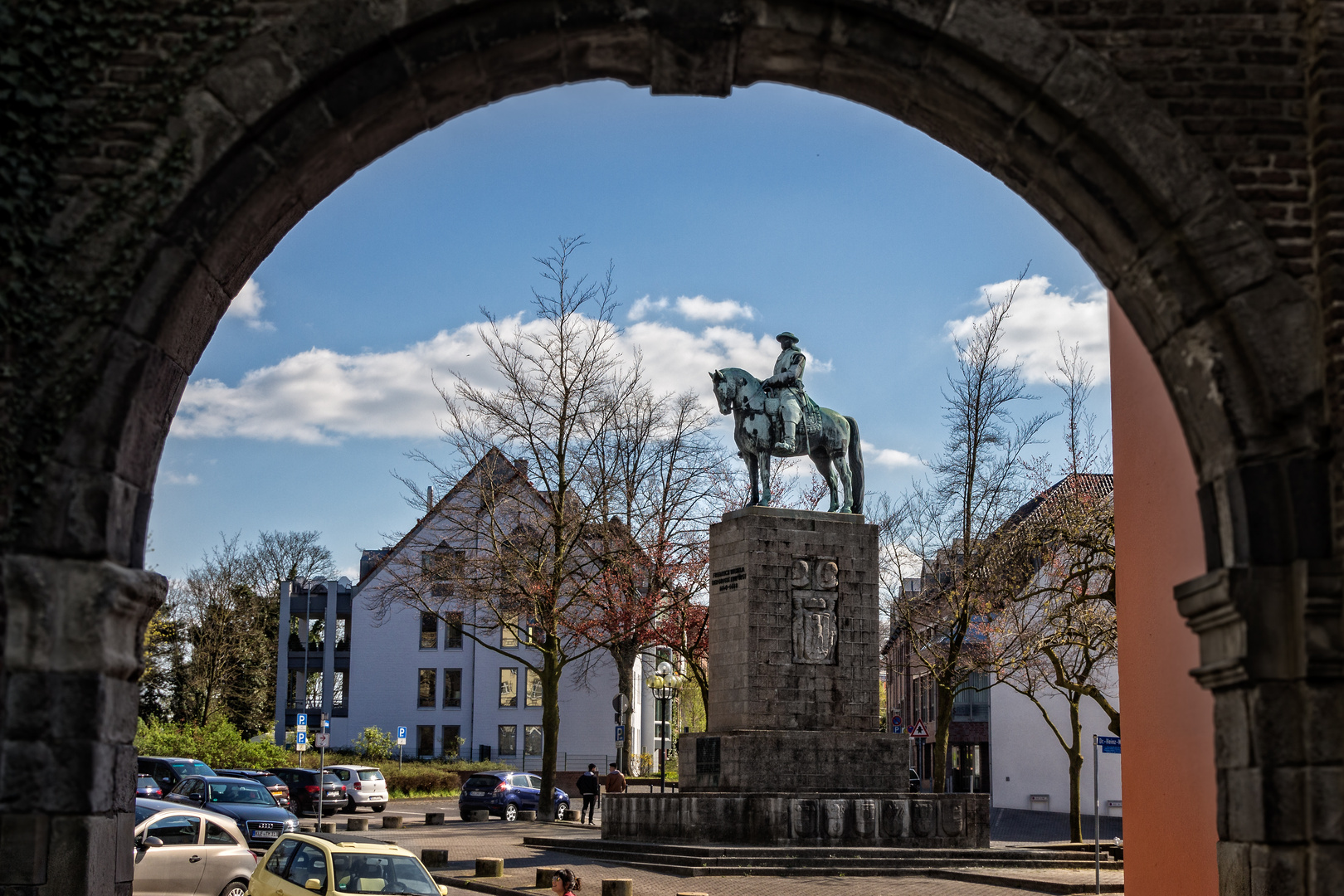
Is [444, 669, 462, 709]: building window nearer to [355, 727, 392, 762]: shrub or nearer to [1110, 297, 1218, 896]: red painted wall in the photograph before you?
[355, 727, 392, 762]: shrub

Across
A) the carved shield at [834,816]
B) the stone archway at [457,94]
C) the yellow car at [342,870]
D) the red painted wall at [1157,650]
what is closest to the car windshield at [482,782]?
the carved shield at [834,816]

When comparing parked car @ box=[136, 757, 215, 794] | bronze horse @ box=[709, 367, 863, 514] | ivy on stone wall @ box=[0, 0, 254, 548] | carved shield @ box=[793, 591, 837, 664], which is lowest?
parked car @ box=[136, 757, 215, 794]

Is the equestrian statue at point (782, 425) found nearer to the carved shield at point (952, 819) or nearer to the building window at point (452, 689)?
the carved shield at point (952, 819)

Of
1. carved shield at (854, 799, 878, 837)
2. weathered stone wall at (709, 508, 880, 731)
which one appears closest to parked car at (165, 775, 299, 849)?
weathered stone wall at (709, 508, 880, 731)

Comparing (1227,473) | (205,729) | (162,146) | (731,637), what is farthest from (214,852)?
(205,729)

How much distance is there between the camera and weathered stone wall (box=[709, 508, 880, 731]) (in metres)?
22.6

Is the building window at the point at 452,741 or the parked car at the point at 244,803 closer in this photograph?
the parked car at the point at 244,803

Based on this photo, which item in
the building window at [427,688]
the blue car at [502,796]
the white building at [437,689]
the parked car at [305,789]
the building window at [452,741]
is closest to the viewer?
the blue car at [502,796]

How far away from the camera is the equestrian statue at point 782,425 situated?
78.5ft

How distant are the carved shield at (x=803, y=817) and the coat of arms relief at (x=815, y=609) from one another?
2362mm

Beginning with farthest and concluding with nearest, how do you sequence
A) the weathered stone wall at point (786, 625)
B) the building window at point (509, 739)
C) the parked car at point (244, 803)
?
1. the building window at point (509, 739)
2. the weathered stone wall at point (786, 625)
3. the parked car at point (244, 803)

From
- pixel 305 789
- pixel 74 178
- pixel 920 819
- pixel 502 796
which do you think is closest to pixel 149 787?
pixel 305 789

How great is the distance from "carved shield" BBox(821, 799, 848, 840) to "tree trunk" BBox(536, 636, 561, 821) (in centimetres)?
1120

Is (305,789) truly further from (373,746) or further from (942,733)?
(942,733)
